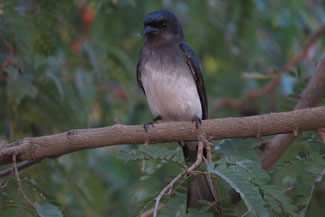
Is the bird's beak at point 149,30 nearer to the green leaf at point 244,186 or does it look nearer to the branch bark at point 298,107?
the branch bark at point 298,107

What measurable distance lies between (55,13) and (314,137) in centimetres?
242

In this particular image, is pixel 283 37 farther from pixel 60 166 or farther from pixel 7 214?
pixel 7 214

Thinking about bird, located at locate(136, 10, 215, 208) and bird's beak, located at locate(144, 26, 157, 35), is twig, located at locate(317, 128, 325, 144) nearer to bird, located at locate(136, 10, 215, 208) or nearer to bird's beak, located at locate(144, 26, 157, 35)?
bird, located at locate(136, 10, 215, 208)

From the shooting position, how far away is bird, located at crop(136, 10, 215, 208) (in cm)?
436

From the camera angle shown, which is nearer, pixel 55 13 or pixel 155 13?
pixel 55 13

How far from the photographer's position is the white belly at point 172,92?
4344 mm

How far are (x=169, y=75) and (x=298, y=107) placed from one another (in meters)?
1.13

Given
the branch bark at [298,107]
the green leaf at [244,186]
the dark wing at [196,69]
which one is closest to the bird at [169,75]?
the dark wing at [196,69]

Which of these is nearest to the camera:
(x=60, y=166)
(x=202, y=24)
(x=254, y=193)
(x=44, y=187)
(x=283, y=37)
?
(x=254, y=193)

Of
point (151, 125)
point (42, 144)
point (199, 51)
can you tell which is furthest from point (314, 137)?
point (199, 51)

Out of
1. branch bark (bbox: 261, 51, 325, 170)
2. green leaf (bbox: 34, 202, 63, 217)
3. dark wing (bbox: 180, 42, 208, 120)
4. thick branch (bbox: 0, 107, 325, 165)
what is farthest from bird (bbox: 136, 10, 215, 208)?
green leaf (bbox: 34, 202, 63, 217)

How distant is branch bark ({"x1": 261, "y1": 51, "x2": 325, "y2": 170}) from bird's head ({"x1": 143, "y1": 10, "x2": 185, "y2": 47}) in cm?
139

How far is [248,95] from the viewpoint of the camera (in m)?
6.56

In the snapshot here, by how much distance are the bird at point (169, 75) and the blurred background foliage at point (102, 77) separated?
228mm
